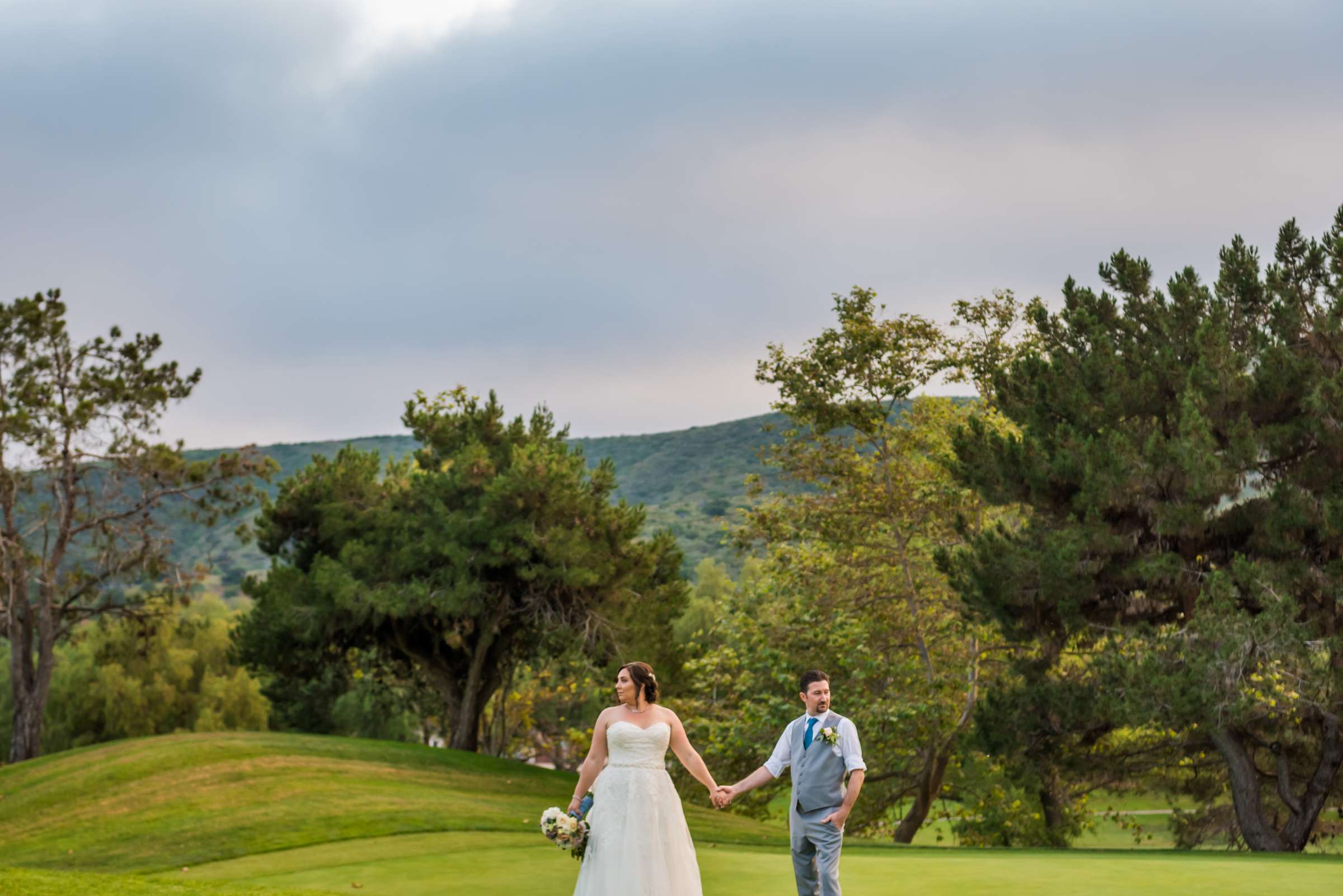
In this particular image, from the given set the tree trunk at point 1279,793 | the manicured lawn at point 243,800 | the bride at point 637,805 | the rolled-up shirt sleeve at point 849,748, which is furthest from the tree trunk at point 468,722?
the rolled-up shirt sleeve at point 849,748

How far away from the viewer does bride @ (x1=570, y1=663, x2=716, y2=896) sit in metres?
8.21

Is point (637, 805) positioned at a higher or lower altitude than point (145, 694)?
higher

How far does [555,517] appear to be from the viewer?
1187 inches

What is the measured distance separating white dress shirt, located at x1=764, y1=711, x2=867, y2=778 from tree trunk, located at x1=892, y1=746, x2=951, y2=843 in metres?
20.7

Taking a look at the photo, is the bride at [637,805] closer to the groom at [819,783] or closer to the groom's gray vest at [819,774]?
the groom at [819,783]

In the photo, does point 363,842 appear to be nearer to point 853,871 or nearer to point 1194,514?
point 853,871

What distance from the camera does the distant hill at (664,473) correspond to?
4835 inches

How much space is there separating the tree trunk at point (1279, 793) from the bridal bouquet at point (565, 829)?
15.5 meters

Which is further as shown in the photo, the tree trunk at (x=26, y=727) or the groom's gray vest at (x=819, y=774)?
the tree trunk at (x=26, y=727)

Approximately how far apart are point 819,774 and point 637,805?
47.8 inches

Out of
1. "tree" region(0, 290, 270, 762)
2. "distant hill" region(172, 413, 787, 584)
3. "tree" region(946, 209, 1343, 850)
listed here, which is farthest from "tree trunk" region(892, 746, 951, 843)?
"distant hill" region(172, 413, 787, 584)

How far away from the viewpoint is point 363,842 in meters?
16.9

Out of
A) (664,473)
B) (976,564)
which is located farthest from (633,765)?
(664,473)

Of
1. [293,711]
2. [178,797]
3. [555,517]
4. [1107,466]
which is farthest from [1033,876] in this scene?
[293,711]
